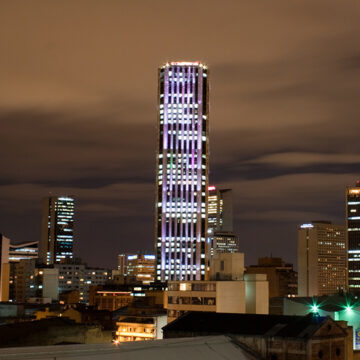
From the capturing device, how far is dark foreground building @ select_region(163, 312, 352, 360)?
8156 cm

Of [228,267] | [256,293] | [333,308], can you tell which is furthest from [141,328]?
[333,308]

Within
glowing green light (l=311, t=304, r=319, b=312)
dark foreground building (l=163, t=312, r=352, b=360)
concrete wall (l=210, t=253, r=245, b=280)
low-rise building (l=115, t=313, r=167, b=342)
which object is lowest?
low-rise building (l=115, t=313, r=167, b=342)

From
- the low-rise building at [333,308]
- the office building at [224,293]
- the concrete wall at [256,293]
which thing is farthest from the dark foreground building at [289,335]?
the concrete wall at [256,293]

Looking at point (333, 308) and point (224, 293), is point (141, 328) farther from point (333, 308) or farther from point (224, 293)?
point (333, 308)

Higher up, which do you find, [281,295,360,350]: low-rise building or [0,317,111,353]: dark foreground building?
[281,295,360,350]: low-rise building

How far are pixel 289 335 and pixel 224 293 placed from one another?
6757 centimetres

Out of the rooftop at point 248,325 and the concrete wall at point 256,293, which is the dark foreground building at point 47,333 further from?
the concrete wall at point 256,293

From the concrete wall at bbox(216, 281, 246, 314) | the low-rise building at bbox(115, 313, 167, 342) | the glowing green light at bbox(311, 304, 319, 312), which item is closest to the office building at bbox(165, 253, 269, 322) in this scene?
the concrete wall at bbox(216, 281, 246, 314)

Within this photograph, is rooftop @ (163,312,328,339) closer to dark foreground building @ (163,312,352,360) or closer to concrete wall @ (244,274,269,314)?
dark foreground building @ (163,312,352,360)

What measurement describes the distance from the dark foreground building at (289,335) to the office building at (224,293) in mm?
56816

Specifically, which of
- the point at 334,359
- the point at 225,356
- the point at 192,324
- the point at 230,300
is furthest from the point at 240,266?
the point at 225,356

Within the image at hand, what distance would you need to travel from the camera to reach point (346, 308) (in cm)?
12556

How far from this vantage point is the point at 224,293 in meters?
150

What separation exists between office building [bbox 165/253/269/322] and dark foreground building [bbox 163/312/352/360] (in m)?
56.8
